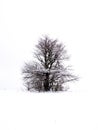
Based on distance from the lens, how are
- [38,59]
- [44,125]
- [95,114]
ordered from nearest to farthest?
[44,125], [95,114], [38,59]

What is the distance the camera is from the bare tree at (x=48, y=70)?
27859mm

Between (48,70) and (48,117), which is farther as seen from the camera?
(48,70)

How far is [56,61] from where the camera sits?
2903 centimetres

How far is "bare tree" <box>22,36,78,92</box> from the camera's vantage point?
2786cm

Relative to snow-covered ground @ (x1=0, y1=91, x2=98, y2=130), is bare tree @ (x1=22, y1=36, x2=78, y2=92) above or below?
above

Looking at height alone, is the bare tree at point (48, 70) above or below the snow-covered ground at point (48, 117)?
above

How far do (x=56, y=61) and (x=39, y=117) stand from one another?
21.2 m


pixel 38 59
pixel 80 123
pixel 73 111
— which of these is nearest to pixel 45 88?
pixel 38 59

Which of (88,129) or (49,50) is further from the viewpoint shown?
(49,50)

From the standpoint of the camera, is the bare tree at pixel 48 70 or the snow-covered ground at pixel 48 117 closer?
the snow-covered ground at pixel 48 117

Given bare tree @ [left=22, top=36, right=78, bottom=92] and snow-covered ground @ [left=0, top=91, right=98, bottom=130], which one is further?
bare tree @ [left=22, top=36, right=78, bottom=92]

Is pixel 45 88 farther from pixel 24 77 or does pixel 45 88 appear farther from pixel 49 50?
pixel 49 50

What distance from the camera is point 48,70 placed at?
2747cm

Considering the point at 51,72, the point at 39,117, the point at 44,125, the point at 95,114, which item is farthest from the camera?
the point at 51,72
